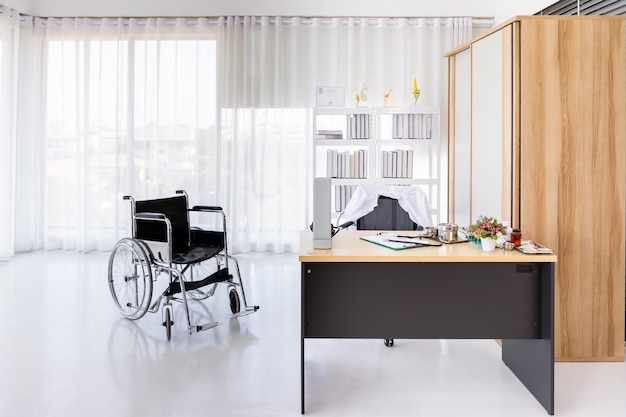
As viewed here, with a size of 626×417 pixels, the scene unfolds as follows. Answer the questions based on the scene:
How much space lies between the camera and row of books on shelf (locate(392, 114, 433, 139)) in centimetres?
599

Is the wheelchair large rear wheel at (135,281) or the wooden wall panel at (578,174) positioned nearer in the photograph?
the wooden wall panel at (578,174)

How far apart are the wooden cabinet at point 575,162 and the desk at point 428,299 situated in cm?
55

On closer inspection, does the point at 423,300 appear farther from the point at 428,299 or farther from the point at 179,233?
the point at 179,233

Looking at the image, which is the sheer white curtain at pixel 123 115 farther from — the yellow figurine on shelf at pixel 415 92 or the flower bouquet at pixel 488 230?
the flower bouquet at pixel 488 230

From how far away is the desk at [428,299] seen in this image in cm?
259

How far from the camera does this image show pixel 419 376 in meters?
2.89

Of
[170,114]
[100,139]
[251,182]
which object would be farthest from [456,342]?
[100,139]

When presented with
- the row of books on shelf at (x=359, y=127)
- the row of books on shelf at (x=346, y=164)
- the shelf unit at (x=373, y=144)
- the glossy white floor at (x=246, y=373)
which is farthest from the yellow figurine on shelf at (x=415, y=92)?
the glossy white floor at (x=246, y=373)

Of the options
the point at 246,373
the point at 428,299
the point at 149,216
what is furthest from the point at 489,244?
the point at 149,216

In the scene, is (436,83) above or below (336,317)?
above

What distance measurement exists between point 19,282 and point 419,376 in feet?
13.2

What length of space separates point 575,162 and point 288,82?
4030 millimetres

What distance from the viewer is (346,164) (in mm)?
5988

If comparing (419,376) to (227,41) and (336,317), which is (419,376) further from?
(227,41)
